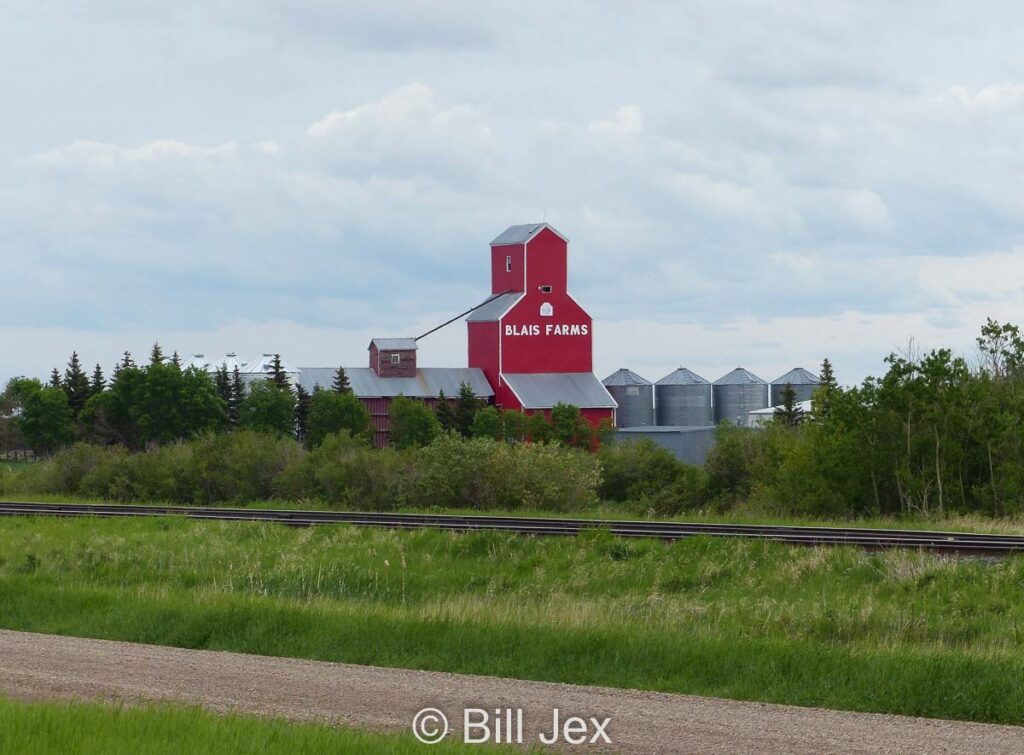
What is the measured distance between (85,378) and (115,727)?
10166 cm

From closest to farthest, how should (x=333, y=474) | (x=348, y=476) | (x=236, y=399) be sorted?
(x=348, y=476)
(x=333, y=474)
(x=236, y=399)

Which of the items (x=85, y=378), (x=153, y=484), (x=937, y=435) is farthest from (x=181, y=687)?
(x=85, y=378)

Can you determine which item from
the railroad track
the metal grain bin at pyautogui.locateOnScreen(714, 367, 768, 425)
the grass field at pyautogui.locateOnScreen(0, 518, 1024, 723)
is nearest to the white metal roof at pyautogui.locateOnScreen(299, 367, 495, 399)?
the metal grain bin at pyautogui.locateOnScreen(714, 367, 768, 425)

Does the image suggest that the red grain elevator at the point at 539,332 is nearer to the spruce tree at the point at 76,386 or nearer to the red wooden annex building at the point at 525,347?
the red wooden annex building at the point at 525,347

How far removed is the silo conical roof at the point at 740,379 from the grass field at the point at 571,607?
86.1 m

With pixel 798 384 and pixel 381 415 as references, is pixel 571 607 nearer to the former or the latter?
pixel 381 415

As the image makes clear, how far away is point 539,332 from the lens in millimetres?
98938

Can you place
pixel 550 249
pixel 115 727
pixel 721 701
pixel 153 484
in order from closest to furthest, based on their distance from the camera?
pixel 115 727, pixel 721 701, pixel 153 484, pixel 550 249

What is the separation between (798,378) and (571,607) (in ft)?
321

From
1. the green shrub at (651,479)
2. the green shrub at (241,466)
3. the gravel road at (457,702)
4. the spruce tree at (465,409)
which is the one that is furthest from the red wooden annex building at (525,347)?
the gravel road at (457,702)

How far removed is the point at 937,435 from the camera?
4256 centimetres

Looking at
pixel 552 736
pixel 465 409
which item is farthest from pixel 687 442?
pixel 552 736

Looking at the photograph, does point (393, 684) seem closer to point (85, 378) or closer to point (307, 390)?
point (307, 390)

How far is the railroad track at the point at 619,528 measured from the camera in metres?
26.0
